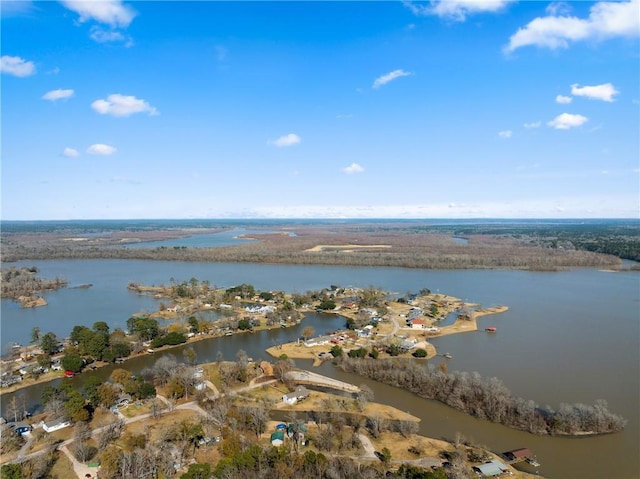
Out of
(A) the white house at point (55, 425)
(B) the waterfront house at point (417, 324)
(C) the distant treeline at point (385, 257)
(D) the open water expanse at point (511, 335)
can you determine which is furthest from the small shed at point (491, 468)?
(C) the distant treeline at point (385, 257)

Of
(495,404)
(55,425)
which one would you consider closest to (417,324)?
(495,404)

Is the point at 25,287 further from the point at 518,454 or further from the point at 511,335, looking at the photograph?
the point at 518,454

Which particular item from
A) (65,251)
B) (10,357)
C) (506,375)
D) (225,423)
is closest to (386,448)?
(225,423)

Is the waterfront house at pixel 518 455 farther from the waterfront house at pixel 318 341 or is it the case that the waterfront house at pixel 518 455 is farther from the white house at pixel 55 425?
the white house at pixel 55 425

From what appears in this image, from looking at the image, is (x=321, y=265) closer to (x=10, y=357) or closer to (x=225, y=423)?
(x=10, y=357)

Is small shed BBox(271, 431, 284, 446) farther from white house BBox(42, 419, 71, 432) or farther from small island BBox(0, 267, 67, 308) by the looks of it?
small island BBox(0, 267, 67, 308)
